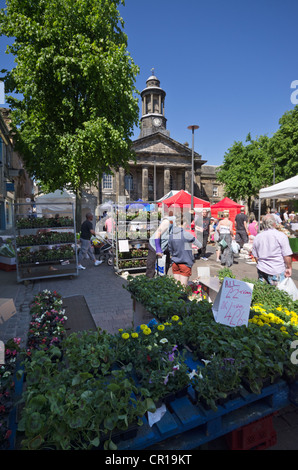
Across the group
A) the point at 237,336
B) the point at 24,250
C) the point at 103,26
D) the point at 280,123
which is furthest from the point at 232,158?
the point at 237,336

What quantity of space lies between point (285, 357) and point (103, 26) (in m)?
13.5

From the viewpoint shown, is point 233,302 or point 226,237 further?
point 226,237

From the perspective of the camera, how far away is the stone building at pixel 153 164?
41.5 meters

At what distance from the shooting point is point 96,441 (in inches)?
55.3

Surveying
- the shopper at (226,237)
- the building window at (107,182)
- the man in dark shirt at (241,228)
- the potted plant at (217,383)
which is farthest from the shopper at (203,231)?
the building window at (107,182)

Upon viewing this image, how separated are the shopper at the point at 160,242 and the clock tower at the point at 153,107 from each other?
44.5 meters

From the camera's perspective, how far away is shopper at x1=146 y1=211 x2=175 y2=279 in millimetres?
5957

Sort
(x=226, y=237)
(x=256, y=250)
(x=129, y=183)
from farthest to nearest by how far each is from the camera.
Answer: (x=129, y=183), (x=226, y=237), (x=256, y=250)

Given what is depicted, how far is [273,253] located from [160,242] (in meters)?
2.48

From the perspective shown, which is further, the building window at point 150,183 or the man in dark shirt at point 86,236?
the building window at point 150,183

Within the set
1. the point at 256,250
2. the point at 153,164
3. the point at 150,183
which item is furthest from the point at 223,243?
the point at 150,183

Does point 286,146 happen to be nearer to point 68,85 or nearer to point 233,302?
point 68,85

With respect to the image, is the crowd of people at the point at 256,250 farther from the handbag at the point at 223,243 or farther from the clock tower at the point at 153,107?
the clock tower at the point at 153,107

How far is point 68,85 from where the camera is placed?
1098 cm
